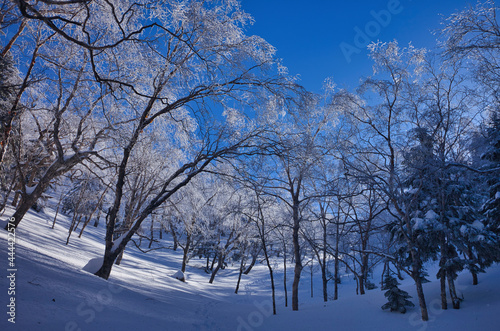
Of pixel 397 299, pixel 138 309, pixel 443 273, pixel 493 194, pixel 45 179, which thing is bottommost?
pixel 138 309

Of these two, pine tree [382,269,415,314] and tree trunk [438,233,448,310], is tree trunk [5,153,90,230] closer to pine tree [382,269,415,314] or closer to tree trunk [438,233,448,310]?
pine tree [382,269,415,314]

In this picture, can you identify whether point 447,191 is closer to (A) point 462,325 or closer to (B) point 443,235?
(B) point 443,235

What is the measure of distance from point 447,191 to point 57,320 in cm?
1195

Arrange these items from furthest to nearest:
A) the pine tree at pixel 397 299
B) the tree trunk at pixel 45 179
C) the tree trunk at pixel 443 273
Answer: the pine tree at pixel 397 299, the tree trunk at pixel 443 273, the tree trunk at pixel 45 179

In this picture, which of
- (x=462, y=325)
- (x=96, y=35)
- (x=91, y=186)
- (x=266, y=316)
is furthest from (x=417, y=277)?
(x=91, y=186)

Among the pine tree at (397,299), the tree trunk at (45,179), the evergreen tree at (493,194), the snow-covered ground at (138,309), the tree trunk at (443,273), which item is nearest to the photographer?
the snow-covered ground at (138,309)

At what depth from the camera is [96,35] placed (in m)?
5.79

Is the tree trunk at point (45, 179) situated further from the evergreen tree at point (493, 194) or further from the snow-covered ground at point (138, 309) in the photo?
the evergreen tree at point (493, 194)

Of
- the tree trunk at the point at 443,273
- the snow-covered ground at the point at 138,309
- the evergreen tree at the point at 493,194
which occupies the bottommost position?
the snow-covered ground at the point at 138,309

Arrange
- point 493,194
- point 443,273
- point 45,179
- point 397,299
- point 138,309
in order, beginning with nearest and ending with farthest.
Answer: point 138,309
point 45,179
point 443,273
point 397,299
point 493,194

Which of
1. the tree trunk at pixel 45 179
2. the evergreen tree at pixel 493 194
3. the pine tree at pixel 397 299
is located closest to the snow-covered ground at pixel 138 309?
the pine tree at pixel 397 299

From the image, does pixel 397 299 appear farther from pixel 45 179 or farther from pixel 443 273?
pixel 45 179

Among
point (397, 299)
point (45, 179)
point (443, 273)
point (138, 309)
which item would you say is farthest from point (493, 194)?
point (45, 179)

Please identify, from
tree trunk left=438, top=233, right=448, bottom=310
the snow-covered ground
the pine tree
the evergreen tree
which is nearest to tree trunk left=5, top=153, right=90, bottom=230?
the snow-covered ground
